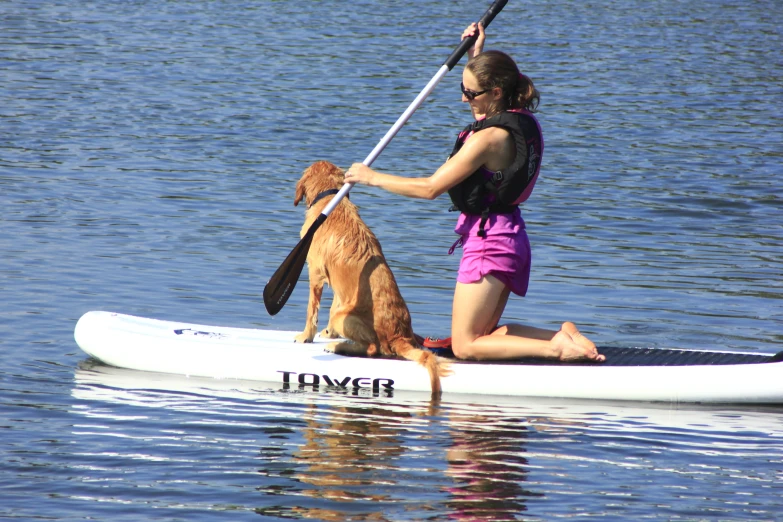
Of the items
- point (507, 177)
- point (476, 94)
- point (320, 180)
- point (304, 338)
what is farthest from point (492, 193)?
point (304, 338)

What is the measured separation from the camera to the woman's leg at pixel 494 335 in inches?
261

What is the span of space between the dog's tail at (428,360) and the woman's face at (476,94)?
1489mm

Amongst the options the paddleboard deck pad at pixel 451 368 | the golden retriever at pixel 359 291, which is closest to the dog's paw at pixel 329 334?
the paddleboard deck pad at pixel 451 368

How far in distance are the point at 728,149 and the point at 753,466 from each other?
9.48 meters

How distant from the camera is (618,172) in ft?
44.2

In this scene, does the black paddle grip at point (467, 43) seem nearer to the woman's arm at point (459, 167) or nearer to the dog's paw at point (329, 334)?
the woman's arm at point (459, 167)

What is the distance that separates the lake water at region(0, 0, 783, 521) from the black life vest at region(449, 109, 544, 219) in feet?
3.90

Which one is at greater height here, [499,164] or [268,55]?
[499,164]

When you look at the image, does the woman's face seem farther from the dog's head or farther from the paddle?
the dog's head

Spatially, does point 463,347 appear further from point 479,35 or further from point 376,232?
point 376,232

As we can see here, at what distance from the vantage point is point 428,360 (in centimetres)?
684

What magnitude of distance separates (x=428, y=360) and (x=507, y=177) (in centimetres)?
123

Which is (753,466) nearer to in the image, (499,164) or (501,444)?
(501,444)

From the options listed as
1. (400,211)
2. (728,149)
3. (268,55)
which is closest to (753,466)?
(400,211)
